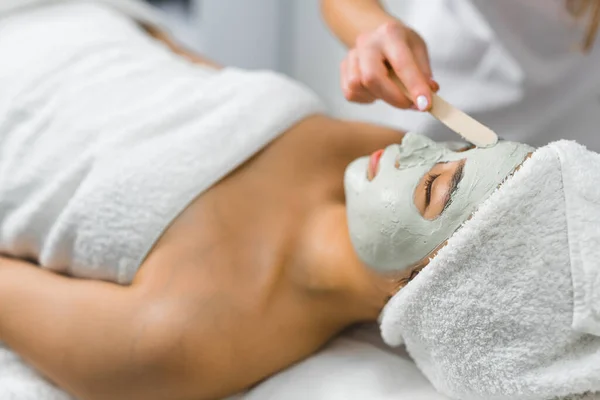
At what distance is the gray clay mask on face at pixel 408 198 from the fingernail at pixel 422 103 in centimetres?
8

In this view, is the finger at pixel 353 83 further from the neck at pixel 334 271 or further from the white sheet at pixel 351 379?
the white sheet at pixel 351 379

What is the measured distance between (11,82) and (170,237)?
1.26 feet

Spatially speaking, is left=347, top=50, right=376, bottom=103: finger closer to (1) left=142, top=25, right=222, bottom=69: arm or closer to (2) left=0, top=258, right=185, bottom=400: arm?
(2) left=0, top=258, right=185, bottom=400: arm

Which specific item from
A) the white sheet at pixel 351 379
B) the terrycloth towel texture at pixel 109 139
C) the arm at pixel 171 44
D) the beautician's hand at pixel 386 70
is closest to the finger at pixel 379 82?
the beautician's hand at pixel 386 70

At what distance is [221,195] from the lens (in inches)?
33.7

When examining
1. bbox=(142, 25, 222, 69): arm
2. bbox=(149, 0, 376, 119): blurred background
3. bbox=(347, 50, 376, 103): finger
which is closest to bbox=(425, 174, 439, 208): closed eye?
bbox=(347, 50, 376, 103): finger

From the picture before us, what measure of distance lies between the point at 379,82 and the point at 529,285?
277 millimetres

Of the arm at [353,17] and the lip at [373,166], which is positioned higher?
the arm at [353,17]

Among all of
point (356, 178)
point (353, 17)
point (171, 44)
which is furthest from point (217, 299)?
point (171, 44)

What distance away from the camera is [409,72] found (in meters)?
0.73

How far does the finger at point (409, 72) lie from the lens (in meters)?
0.71

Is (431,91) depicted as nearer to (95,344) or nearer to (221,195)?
(221,195)

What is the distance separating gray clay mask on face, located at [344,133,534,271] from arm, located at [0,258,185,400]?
265mm

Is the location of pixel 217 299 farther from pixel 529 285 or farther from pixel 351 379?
pixel 529 285
